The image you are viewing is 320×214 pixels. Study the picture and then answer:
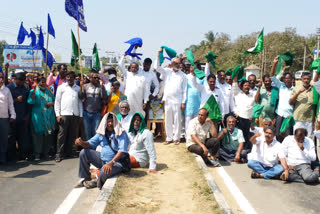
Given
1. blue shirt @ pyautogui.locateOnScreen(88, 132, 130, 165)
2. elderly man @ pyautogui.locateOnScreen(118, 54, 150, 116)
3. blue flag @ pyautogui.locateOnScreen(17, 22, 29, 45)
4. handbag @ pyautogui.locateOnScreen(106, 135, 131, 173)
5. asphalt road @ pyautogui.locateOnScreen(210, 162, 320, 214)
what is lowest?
asphalt road @ pyautogui.locateOnScreen(210, 162, 320, 214)

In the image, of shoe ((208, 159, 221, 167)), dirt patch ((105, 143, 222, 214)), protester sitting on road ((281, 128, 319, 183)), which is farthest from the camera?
shoe ((208, 159, 221, 167))

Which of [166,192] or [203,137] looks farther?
[203,137]

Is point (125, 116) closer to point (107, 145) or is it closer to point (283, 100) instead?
point (107, 145)

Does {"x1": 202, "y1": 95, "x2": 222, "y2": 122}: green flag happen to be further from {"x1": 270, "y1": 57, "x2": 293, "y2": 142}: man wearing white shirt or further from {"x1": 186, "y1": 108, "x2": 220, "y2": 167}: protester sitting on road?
{"x1": 270, "y1": 57, "x2": 293, "y2": 142}: man wearing white shirt

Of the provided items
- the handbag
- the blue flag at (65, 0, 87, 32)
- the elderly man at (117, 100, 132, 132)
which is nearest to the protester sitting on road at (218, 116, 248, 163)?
the elderly man at (117, 100, 132, 132)

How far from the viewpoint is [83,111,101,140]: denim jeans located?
8.07 metres

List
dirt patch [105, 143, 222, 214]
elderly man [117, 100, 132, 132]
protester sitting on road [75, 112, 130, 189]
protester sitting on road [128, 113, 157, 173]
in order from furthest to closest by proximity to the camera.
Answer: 1. elderly man [117, 100, 132, 132]
2. protester sitting on road [128, 113, 157, 173]
3. protester sitting on road [75, 112, 130, 189]
4. dirt patch [105, 143, 222, 214]

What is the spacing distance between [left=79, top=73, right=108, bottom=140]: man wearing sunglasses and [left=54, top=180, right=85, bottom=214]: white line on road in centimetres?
243

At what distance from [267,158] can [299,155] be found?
0.59 m

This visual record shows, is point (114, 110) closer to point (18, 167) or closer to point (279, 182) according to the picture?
point (18, 167)

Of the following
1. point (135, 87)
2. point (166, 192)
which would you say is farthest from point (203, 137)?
point (166, 192)

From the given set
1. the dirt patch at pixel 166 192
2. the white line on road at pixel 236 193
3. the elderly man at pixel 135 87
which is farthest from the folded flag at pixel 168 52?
the white line on road at pixel 236 193

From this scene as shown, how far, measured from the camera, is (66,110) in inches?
309

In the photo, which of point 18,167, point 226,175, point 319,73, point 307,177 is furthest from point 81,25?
point 307,177
